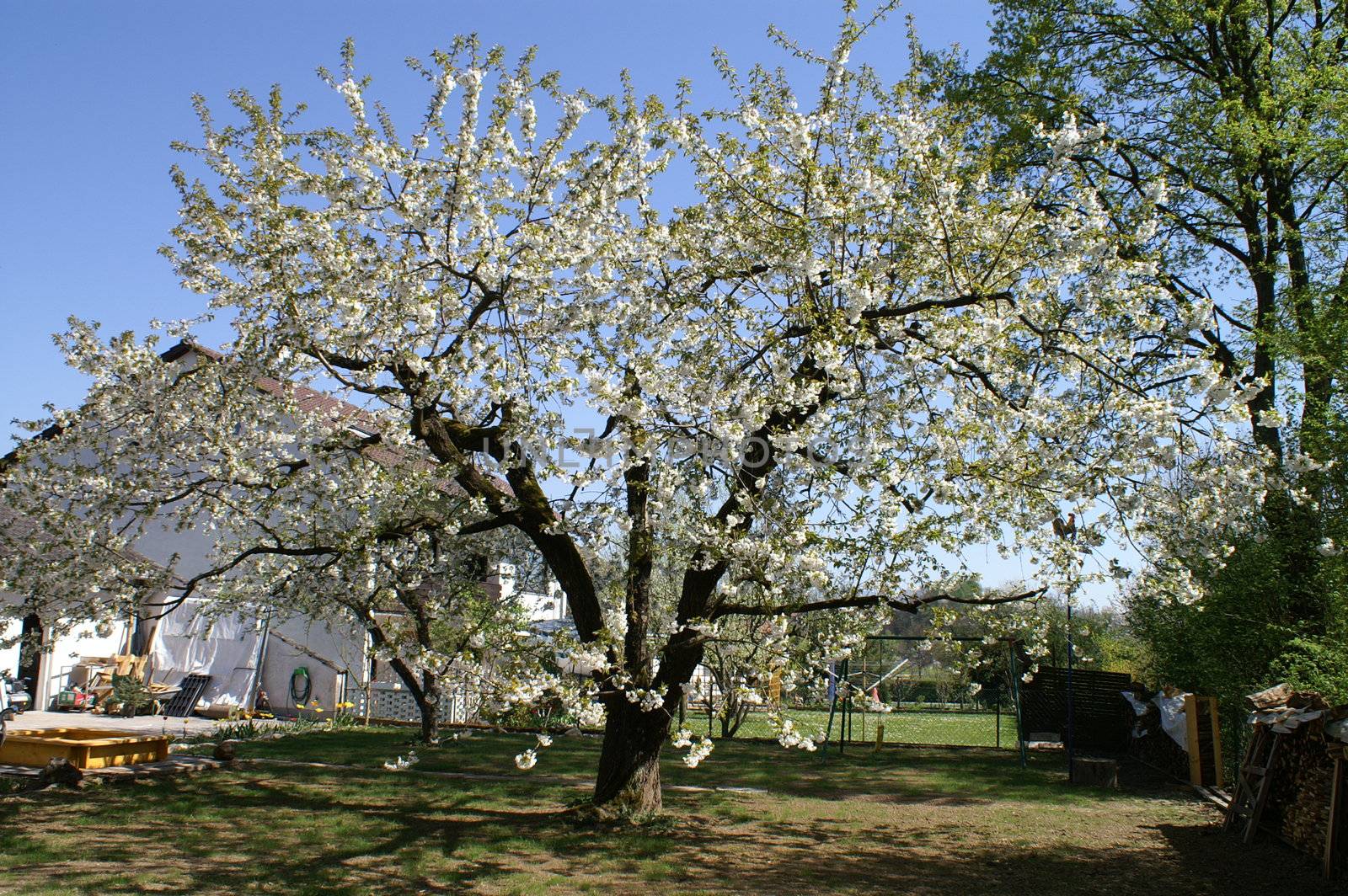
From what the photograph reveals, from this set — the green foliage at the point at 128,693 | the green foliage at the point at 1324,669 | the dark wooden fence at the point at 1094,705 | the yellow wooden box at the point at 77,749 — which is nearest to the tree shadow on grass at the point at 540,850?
the yellow wooden box at the point at 77,749

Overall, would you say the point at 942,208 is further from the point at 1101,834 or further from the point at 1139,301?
the point at 1101,834

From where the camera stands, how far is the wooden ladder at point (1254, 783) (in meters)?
7.82

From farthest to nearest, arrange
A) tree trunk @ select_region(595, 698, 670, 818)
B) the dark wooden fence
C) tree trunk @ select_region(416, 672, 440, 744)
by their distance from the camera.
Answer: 1. the dark wooden fence
2. tree trunk @ select_region(416, 672, 440, 744)
3. tree trunk @ select_region(595, 698, 670, 818)

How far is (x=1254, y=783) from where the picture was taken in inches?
327

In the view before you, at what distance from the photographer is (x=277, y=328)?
699 centimetres

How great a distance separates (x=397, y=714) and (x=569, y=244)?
14175mm

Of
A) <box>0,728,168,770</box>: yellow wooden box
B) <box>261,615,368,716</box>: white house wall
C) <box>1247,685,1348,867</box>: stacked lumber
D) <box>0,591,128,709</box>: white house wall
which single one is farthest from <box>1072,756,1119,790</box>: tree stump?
<box>0,591,128,709</box>: white house wall

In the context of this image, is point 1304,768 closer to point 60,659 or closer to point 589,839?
point 589,839

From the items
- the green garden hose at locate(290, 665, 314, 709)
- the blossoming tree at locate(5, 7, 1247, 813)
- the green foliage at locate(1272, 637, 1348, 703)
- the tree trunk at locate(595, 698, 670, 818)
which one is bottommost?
the green garden hose at locate(290, 665, 314, 709)

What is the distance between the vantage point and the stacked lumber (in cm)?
643

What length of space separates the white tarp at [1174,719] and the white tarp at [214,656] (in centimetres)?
1536

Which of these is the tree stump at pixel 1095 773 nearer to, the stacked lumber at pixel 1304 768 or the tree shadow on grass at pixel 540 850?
the tree shadow on grass at pixel 540 850

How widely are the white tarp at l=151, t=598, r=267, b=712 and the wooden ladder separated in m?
16.0

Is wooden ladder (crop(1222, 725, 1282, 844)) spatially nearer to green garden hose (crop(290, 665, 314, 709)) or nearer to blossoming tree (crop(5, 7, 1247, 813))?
blossoming tree (crop(5, 7, 1247, 813))
